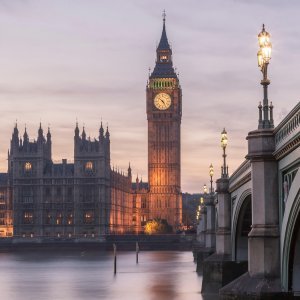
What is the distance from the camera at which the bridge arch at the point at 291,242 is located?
70.4ft

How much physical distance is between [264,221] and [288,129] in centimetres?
351

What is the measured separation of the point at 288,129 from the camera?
22000mm

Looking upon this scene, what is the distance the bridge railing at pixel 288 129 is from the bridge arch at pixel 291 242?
3.56ft

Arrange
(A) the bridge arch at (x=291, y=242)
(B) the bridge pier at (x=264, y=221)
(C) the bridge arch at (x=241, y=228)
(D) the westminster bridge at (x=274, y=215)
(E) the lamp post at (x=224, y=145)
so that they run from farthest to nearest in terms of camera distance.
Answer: (E) the lamp post at (x=224, y=145)
(C) the bridge arch at (x=241, y=228)
(B) the bridge pier at (x=264, y=221)
(D) the westminster bridge at (x=274, y=215)
(A) the bridge arch at (x=291, y=242)

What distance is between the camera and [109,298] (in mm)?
58750

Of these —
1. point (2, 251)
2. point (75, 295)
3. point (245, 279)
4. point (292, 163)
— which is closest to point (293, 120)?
point (292, 163)

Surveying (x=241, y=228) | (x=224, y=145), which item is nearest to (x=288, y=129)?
(x=241, y=228)

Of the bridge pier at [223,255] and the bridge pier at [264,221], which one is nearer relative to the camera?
the bridge pier at [264,221]

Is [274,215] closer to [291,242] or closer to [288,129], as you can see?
[291,242]

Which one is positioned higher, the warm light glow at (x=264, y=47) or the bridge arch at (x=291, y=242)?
the warm light glow at (x=264, y=47)

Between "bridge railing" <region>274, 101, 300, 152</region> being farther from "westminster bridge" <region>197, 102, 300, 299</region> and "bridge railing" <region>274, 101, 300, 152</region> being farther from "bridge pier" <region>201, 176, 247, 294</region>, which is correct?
"bridge pier" <region>201, 176, 247, 294</region>

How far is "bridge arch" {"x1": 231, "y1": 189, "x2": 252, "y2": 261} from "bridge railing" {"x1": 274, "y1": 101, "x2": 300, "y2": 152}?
1526 centimetres

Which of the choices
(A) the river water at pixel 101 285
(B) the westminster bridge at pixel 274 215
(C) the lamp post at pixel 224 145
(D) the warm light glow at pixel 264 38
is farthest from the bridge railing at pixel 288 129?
(A) the river water at pixel 101 285

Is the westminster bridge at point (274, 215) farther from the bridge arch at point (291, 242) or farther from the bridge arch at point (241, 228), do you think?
the bridge arch at point (241, 228)
